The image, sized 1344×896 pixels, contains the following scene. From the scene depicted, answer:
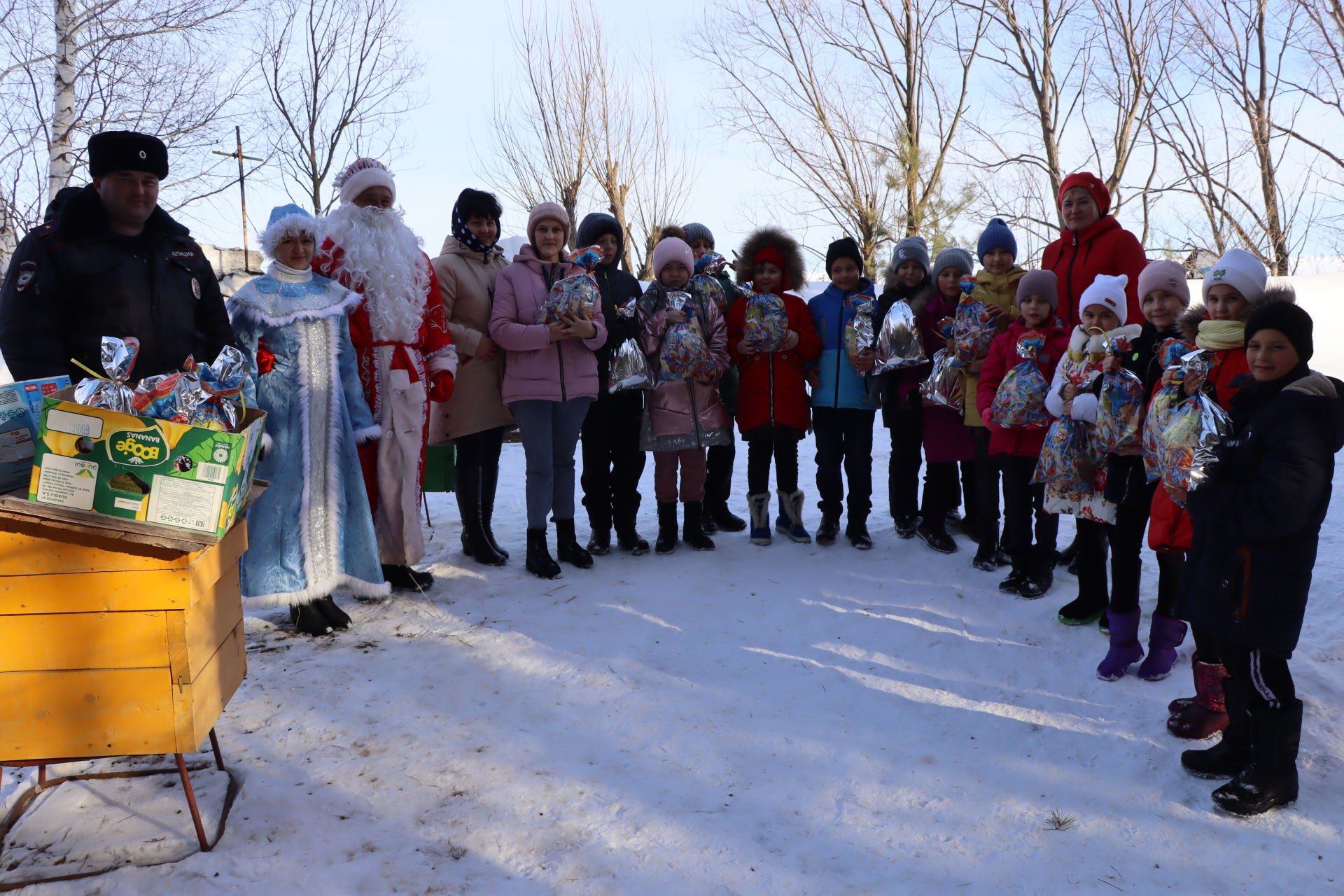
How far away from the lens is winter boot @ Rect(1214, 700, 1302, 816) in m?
2.55

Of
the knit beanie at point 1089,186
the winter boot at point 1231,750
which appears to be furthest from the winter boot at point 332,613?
the knit beanie at point 1089,186

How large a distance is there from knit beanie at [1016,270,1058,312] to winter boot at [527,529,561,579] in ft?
9.18

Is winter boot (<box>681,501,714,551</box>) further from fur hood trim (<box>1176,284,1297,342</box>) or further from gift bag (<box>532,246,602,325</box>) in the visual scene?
fur hood trim (<box>1176,284,1297,342</box>)

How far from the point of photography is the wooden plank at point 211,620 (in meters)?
2.23

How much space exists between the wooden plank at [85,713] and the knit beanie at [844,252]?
169 inches

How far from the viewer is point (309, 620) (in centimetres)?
399

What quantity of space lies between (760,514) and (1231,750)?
306 centimetres

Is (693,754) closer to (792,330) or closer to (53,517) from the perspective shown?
(53,517)

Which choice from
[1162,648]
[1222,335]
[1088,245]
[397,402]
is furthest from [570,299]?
[1162,648]

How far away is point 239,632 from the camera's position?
2711mm

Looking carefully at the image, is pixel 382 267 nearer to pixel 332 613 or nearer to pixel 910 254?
pixel 332 613

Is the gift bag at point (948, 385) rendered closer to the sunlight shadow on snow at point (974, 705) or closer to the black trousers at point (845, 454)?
the black trousers at point (845, 454)

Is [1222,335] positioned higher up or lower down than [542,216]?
lower down

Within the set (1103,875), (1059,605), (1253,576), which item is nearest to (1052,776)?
(1103,875)
